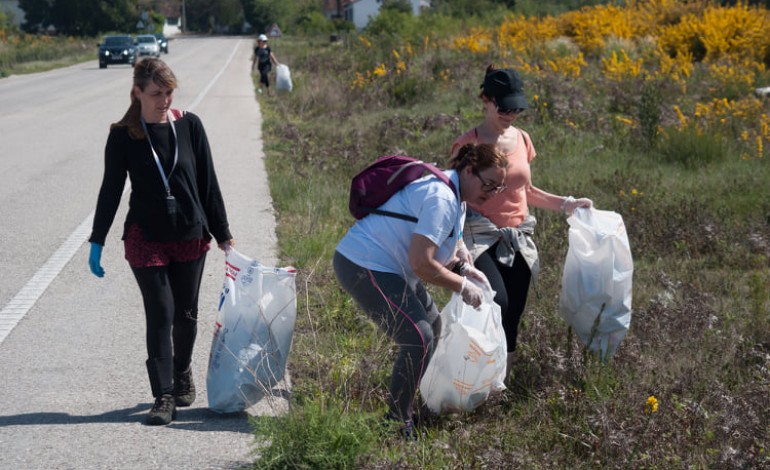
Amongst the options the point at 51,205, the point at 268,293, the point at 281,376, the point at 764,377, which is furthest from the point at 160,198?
the point at 51,205

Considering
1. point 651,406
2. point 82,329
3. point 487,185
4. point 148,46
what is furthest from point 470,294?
point 148,46

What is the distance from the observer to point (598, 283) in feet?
17.0

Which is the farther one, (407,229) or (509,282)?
(509,282)

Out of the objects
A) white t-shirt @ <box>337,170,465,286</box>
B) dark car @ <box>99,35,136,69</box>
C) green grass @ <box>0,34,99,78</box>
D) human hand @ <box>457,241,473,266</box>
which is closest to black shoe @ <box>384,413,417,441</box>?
white t-shirt @ <box>337,170,465,286</box>

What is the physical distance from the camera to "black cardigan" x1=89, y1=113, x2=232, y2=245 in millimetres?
4527

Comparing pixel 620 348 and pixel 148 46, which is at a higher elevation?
pixel 620 348

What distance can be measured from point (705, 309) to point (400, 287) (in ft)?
9.33

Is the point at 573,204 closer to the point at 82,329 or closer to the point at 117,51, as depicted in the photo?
the point at 82,329

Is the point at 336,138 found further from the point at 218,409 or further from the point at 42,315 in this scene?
the point at 218,409

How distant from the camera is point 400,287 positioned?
14.1 ft

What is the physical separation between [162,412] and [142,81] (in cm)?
151

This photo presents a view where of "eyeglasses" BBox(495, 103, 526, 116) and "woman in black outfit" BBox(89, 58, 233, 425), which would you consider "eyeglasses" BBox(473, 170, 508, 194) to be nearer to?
"eyeglasses" BBox(495, 103, 526, 116)

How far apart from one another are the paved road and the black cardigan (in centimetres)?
87

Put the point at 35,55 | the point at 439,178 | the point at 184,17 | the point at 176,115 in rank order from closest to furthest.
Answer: the point at 439,178 < the point at 176,115 < the point at 35,55 < the point at 184,17
